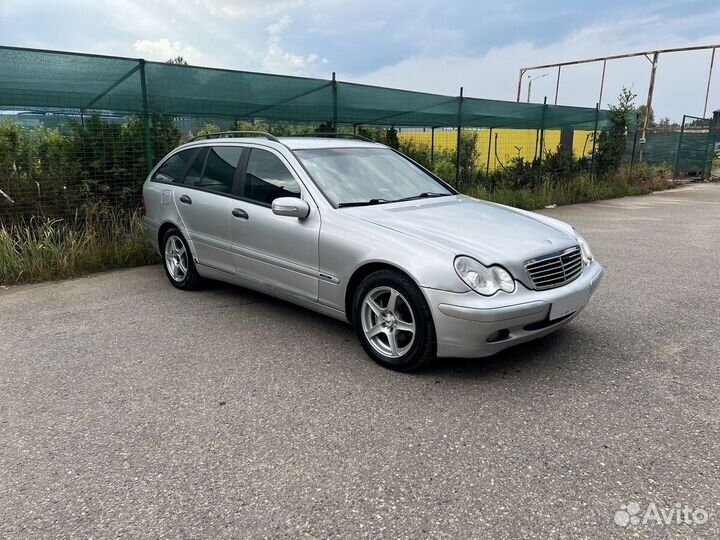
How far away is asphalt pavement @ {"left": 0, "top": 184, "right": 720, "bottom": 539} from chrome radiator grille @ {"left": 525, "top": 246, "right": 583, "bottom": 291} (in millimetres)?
596

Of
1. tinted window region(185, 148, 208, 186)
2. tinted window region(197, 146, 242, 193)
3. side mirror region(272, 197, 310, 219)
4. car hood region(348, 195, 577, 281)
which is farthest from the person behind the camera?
tinted window region(185, 148, 208, 186)

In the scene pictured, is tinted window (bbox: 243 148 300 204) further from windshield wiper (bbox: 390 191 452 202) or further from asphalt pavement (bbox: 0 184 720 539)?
asphalt pavement (bbox: 0 184 720 539)

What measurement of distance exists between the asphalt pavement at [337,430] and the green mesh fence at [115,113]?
→ 8.63 feet

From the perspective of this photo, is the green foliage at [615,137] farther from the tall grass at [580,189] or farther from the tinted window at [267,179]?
the tinted window at [267,179]

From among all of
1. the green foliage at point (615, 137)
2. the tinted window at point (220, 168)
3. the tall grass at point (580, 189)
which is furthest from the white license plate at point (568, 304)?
the green foliage at point (615, 137)

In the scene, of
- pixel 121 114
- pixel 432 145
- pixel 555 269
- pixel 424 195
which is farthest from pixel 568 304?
pixel 432 145

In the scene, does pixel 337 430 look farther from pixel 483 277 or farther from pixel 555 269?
pixel 555 269

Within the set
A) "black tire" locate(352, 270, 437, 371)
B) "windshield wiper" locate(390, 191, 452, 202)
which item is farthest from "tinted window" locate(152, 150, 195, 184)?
"black tire" locate(352, 270, 437, 371)

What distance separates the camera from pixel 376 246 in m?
3.61

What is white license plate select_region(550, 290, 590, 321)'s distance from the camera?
3453 mm

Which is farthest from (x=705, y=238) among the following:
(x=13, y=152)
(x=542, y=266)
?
(x=13, y=152)

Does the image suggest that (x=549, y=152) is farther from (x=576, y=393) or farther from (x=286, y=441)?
(x=286, y=441)

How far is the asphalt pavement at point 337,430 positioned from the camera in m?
2.28

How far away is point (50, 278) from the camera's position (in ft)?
20.1
